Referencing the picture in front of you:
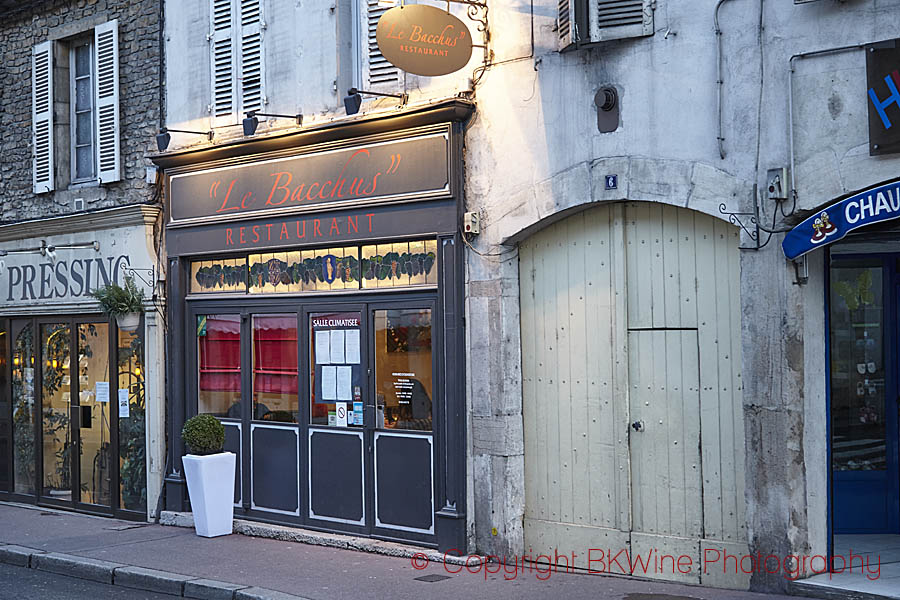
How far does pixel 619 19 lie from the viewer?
332 inches

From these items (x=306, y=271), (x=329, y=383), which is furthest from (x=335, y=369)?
(x=306, y=271)

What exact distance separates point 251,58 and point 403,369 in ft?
12.8

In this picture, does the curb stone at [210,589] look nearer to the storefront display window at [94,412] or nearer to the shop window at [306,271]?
the shop window at [306,271]

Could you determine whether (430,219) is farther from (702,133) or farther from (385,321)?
(702,133)

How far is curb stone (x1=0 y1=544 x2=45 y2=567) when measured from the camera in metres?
10.4

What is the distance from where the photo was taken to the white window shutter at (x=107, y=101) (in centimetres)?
1288

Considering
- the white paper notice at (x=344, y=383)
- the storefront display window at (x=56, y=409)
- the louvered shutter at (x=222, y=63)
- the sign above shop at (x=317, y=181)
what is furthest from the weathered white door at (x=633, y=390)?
the storefront display window at (x=56, y=409)

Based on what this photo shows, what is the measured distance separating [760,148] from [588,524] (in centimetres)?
333

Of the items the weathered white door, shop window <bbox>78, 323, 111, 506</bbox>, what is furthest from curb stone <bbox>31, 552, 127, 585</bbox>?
the weathered white door

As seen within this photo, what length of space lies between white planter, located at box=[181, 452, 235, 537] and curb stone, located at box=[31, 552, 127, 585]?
1.30 metres

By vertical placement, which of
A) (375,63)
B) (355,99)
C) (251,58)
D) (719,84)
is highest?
(251,58)

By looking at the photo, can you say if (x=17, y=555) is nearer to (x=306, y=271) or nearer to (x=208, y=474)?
(x=208, y=474)

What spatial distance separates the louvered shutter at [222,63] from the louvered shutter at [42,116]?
3.07 metres

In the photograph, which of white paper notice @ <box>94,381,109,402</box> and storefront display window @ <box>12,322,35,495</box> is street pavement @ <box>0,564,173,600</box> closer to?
white paper notice @ <box>94,381,109,402</box>
